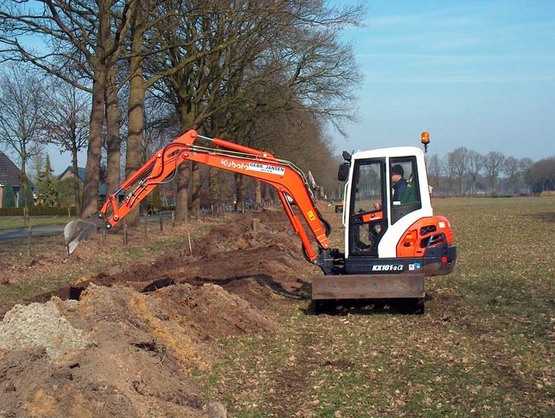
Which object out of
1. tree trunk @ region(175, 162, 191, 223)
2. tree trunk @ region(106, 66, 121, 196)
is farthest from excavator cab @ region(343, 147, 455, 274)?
tree trunk @ region(175, 162, 191, 223)

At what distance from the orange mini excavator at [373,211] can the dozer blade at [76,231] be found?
1.93 feet

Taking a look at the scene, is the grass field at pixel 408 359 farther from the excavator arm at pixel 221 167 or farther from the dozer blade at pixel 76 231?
the dozer blade at pixel 76 231

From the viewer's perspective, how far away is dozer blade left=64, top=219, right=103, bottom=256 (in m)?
11.1

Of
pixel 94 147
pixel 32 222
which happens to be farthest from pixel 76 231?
pixel 32 222

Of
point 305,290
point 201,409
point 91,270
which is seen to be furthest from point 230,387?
point 91,270

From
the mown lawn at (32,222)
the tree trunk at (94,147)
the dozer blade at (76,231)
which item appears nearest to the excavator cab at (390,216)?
the dozer blade at (76,231)

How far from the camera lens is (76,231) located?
11289 millimetres

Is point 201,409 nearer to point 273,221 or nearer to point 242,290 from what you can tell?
point 242,290

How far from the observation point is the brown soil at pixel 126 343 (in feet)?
19.5

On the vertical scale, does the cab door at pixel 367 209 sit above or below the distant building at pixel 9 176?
below

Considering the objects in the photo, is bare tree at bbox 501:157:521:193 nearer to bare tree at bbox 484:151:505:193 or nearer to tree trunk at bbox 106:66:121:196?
bare tree at bbox 484:151:505:193

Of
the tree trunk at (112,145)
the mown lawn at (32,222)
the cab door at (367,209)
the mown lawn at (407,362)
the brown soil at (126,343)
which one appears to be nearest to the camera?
the brown soil at (126,343)

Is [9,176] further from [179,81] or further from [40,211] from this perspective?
[179,81]

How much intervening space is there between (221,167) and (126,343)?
16.9 feet
